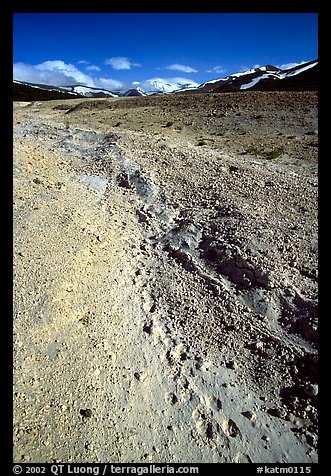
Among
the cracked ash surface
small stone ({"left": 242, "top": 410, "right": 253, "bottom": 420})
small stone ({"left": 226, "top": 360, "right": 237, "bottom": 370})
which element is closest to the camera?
the cracked ash surface

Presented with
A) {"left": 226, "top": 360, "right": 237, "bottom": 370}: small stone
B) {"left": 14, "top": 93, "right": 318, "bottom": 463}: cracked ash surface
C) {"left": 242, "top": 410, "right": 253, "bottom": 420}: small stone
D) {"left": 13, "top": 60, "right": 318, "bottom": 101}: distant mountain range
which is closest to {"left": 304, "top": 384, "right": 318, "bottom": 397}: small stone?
{"left": 14, "top": 93, "right": 318, "bottom": 463}: cracked ash surface

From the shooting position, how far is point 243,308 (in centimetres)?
622

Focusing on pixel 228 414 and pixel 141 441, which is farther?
pixel 228 414

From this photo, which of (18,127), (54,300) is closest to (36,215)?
(54,300)

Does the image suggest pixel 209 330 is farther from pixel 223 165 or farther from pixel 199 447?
pixel 223 165

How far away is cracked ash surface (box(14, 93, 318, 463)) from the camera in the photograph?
4.43m

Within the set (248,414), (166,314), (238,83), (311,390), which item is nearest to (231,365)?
(248,414)

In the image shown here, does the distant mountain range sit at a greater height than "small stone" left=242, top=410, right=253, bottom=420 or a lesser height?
greater

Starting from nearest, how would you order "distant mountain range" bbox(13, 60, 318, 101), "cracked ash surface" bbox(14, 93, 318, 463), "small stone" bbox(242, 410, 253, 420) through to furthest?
"cracked ash surface" bbox(14, 93, 318, 463)
"small stone" bbox(242, 410, 253, 420)
"distant mountain range" bbox(13, 60, 318, 101)

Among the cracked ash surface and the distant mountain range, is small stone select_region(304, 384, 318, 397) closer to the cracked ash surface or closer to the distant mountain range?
the cracked ash surface

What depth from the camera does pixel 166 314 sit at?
6375mm

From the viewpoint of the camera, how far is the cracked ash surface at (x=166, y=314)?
4.43m
